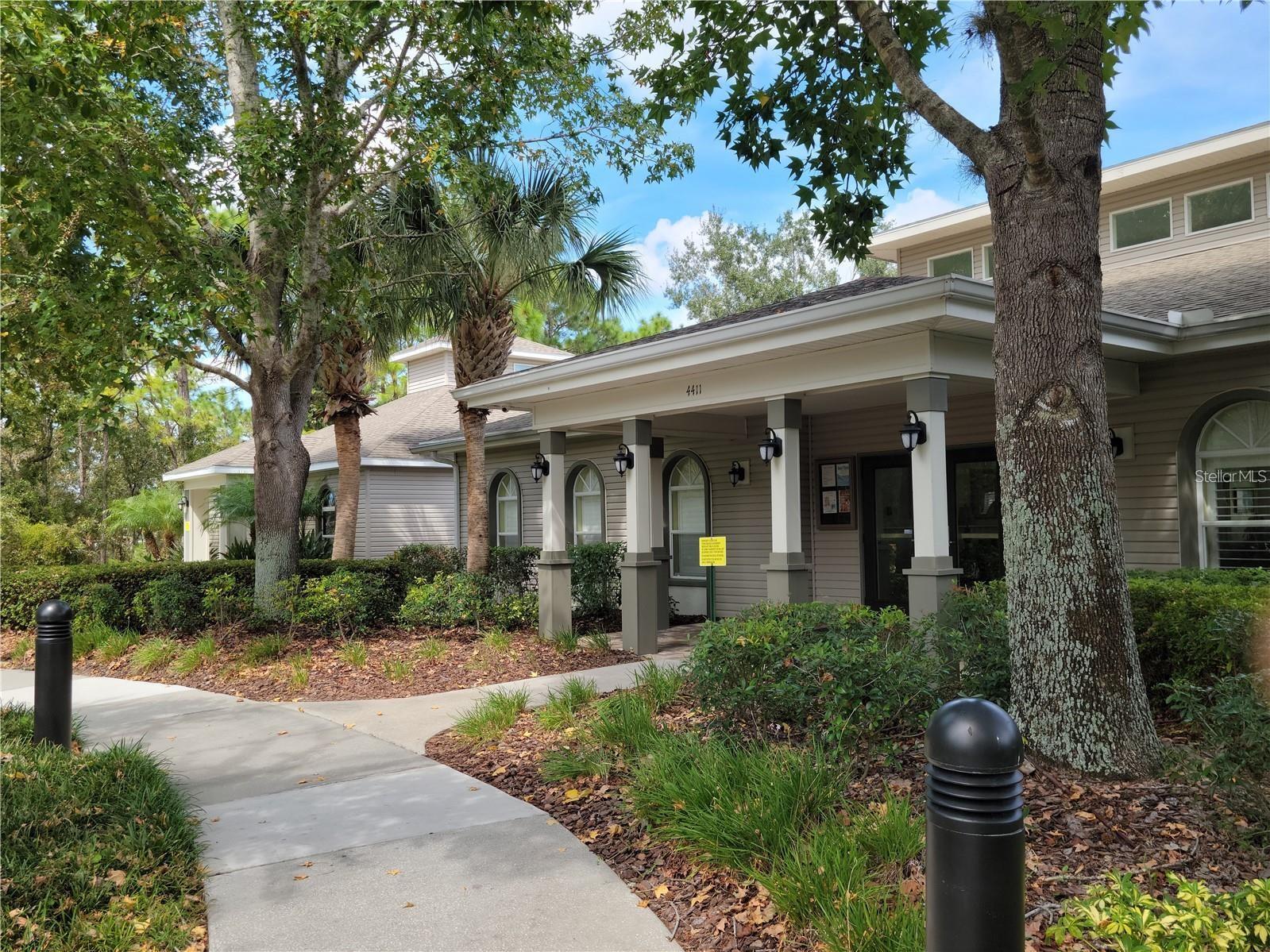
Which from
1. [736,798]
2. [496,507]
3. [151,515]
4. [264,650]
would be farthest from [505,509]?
[736,798]

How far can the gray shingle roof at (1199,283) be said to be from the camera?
29.6ft

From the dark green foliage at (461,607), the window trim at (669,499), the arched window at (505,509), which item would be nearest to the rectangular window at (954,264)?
the window trim at (669,499)

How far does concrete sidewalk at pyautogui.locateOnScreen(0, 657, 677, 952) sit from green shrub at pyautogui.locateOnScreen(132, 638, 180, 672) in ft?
9.37

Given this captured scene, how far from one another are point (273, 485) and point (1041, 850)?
33.6 ft

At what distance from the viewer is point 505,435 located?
1560 centimetres

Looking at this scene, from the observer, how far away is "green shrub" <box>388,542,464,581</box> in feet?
42.2

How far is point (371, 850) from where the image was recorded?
Result: 4535mm

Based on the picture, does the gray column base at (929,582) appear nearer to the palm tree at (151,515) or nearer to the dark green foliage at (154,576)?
the dark green foliage at (154,576)

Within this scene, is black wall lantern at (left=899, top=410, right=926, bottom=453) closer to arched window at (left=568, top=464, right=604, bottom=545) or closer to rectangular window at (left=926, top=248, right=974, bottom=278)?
rectangular window at (left=926, top=248, right=974, bottom=278)

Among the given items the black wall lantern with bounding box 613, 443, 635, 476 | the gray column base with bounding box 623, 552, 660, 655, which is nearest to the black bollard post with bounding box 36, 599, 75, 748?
→ the gray column base with bounding box 623, 552, 660, 655

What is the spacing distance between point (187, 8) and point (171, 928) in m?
9.92

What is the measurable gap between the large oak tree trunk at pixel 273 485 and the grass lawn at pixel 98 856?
6064 millimetres

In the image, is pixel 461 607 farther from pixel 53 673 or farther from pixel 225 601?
pixel 53 673

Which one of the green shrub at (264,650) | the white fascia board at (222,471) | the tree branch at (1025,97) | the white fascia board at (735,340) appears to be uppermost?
the tree branch at (1025,97)
